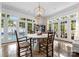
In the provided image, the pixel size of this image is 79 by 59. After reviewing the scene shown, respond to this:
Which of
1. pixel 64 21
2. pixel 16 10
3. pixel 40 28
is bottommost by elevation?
pixel 40 28

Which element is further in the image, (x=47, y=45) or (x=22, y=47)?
(x=47, y=45)

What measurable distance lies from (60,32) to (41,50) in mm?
2074

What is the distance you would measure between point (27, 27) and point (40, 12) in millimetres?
1223

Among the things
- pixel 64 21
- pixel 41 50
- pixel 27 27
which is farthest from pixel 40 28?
pixel 41 50

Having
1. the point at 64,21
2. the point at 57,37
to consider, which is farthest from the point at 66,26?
the point at 57,37

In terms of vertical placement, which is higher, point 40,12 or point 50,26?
point 40,12

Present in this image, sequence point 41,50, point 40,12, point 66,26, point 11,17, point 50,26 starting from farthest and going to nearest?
point 66,26 < point 11,17 < point 50,26 < point 40,12 < point 41,50

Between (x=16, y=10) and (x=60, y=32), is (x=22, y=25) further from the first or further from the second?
(x=60, y=32)

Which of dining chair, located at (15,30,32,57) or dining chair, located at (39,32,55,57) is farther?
dining chair, located at (39,32,55,57)

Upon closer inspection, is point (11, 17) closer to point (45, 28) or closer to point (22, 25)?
point (22, 25)

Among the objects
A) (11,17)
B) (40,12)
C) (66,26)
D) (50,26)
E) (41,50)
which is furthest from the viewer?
(66,26)

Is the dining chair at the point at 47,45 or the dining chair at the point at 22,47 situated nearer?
the dining chair at the point at 22,47

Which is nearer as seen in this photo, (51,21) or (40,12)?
(40,12)

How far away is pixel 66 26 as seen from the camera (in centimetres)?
636
